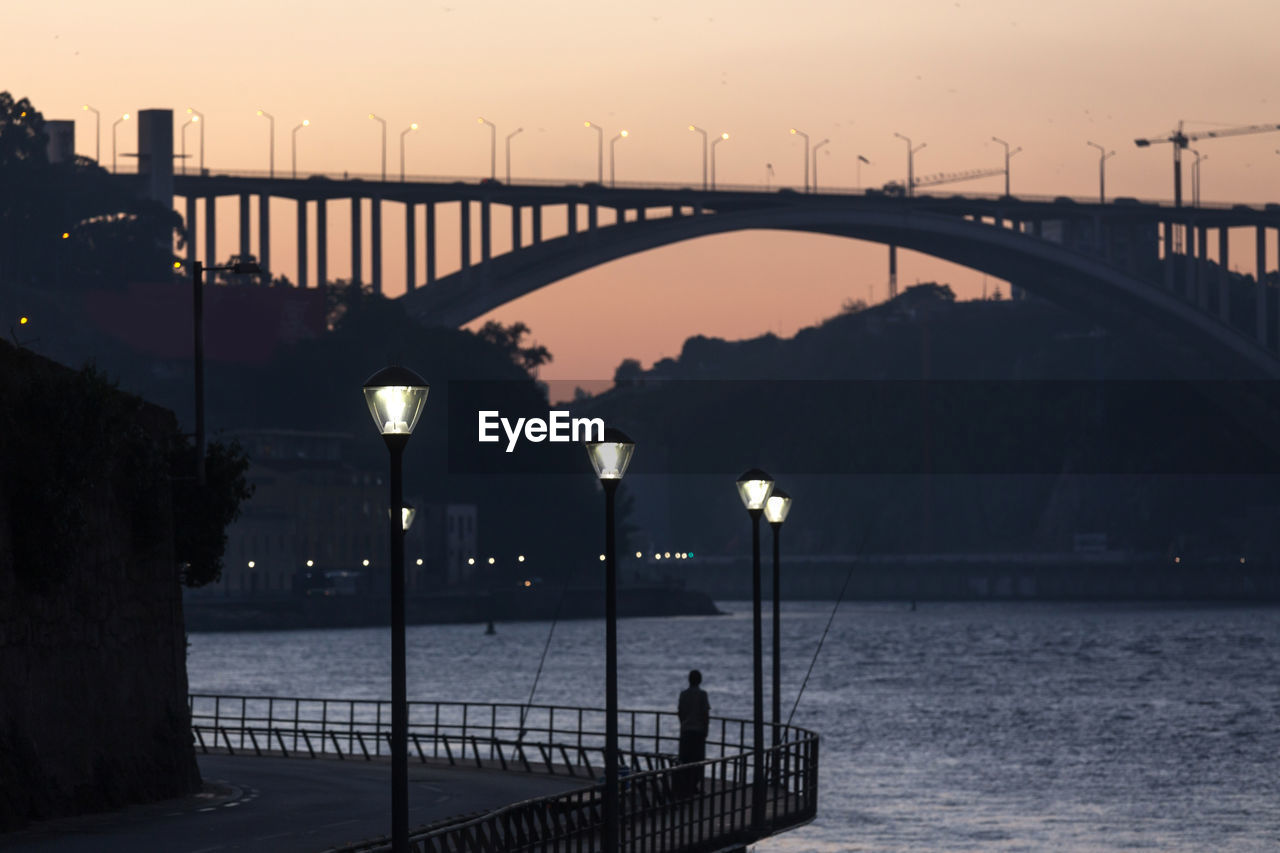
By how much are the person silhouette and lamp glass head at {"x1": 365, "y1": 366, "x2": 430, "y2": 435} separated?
843 cm

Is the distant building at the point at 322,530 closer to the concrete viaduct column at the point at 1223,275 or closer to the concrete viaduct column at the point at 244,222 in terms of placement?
A: the concrete viaduct column at the point at 244,222

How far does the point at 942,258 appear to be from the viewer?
427ft

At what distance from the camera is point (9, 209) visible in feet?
474

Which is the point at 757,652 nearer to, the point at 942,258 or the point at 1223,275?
the point at 942,258

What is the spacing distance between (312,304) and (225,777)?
132 m

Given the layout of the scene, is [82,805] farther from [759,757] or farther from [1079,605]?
[1079,605]

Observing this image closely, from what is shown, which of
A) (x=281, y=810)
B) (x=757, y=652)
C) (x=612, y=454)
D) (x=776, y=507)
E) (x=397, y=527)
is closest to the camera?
(x=397, y=527)

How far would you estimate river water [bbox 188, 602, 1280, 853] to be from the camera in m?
50.6

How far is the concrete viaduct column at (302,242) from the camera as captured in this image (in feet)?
379

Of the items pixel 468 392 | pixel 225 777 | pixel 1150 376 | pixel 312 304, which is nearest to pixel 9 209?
pixel 312 304

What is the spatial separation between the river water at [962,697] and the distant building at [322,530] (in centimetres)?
845

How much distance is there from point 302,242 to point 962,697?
4611 cm

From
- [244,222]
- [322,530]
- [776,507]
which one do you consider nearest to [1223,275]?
[244,222]

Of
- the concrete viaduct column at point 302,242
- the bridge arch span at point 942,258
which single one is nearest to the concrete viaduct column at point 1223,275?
the bridge arch span at point 942,258
